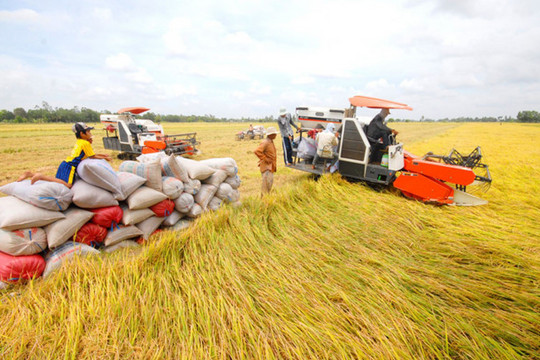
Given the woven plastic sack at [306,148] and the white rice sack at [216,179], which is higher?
the woven plastic sack at [306,148]

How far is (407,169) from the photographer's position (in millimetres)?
4133

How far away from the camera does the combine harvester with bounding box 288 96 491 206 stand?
3678 mm

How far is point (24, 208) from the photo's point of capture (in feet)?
7.01

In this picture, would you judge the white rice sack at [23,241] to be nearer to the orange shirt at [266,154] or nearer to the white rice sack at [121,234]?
the white rice sack at [121,234]

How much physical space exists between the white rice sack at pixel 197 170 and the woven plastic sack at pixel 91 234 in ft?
4.25

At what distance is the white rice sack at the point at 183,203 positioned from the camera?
3.19 meters

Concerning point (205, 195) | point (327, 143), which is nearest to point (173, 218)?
point (205, 195)

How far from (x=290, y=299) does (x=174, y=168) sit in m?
2.38

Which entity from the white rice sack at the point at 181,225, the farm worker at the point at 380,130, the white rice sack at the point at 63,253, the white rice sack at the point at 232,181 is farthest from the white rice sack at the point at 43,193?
the farm worker at the point at 380,130

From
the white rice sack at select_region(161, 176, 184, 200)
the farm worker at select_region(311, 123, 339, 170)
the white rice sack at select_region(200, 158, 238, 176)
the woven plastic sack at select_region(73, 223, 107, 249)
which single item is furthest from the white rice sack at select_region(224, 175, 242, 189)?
the farm worker at select_region(311, 123, 339, 170)

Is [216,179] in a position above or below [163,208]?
above

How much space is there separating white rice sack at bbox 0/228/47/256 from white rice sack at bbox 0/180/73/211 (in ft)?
0.83

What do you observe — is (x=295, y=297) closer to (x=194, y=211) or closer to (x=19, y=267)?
(x=194, y=211)

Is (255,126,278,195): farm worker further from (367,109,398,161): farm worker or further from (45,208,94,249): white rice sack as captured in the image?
(45,208,94,249): white rice sack
